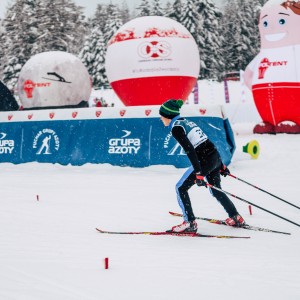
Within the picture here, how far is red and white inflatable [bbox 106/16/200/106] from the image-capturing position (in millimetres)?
15203

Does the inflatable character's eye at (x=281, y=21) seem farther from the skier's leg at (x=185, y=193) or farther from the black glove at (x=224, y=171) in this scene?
the skier's leg at (x=185, y=193)

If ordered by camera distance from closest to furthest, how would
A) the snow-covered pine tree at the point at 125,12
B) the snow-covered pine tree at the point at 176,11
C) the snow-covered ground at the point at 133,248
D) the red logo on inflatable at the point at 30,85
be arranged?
the snow-covered ground at the point at 133,248 < the red logo on inflatable at the point at 30,85 < the snow-covered pine tree at the point at 176,11 < the snow-covered pine tree at the point at 125,12

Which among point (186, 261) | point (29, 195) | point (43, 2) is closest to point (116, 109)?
point (29, 195)

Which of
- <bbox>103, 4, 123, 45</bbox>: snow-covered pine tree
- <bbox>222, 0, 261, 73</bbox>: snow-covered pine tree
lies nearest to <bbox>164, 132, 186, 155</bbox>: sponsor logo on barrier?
<bbox>103, 4, 123, 45</bbox>: snow-covered pine tree

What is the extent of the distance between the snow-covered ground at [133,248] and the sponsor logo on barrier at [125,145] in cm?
204

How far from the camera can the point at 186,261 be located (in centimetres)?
434

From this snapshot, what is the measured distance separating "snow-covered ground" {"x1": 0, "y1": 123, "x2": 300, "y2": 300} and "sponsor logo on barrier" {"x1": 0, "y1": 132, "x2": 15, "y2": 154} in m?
3.46

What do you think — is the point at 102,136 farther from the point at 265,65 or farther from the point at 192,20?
the point at 192,20

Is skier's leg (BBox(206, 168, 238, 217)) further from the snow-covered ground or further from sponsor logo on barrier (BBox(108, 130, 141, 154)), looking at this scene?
sponsor logo on barrier (BBox(108, 130, 141, 154))

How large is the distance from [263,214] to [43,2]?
4682cm

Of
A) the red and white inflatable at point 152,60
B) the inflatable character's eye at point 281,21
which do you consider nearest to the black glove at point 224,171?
the red and white inflatable at point 152,60

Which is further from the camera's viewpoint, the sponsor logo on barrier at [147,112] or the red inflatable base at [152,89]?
the red inflatable base at [152,89]

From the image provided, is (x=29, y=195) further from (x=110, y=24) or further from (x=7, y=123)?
(x=110, y=24)

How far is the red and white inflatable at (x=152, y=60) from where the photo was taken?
15.2 metres
